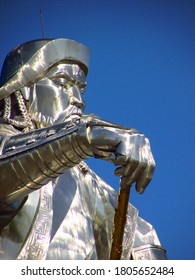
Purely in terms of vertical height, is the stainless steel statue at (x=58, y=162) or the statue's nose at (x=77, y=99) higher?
the statue's nose at (x=77, y=99)

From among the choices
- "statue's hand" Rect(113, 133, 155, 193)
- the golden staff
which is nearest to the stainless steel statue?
"statue's hand" Rect(113, 133, 155, 193)

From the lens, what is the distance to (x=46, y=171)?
609cm

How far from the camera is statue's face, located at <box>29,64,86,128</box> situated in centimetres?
676

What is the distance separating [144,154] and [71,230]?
3.02ft

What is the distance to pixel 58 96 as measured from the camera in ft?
22.4

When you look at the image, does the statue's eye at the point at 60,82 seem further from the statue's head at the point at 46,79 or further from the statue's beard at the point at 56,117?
the statue's beard at the point at 56,117

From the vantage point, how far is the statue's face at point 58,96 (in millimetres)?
6758

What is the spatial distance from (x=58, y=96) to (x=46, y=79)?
0.37 ft

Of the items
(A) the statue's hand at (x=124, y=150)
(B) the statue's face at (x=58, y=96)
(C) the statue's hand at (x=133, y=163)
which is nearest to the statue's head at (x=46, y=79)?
(B) the statue's face at (x=58, y=96)

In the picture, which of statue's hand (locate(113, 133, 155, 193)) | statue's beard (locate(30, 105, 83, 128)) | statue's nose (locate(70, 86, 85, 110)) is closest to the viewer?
statue's hand (locate(113, 133, 155, 193))

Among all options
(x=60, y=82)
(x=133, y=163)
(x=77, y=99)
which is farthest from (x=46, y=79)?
(x=133, y=163)

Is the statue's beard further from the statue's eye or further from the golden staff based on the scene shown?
the golden staff

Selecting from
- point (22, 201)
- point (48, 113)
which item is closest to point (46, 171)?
point (22, 201)

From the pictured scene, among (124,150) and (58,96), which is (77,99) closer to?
(58,96)
